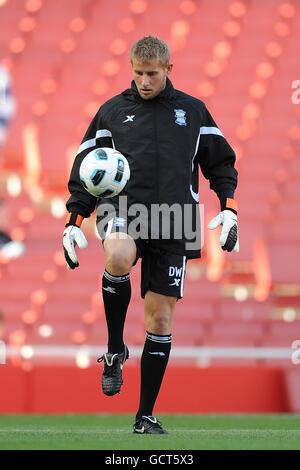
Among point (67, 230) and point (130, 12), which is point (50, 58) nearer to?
point (130, 12)

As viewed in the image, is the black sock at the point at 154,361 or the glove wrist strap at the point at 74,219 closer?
the black sock at the point at 154,361

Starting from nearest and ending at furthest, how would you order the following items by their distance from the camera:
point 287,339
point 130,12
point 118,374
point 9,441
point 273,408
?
point 9,441
point 118,374
point 273,408
point 287,339
point 130,12

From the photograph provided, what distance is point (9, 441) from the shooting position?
397 centimetres

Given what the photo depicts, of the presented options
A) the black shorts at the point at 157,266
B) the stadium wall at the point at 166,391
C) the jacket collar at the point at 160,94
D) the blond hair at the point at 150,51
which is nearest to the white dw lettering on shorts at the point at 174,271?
the black shorts at the point at 157,266

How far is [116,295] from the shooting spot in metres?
4.56

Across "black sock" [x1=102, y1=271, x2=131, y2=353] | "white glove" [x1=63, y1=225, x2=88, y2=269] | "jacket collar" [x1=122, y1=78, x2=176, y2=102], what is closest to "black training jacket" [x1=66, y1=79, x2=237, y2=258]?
"jacket collar" [x1=122, y1=78, x2=176, y2=102]

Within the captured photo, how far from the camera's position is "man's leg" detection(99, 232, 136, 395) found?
444cm

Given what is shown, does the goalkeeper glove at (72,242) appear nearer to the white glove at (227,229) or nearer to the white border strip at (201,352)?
the white glove at (227,229)

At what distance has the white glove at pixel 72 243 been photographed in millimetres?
4641

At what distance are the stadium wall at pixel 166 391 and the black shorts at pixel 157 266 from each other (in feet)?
11.7
